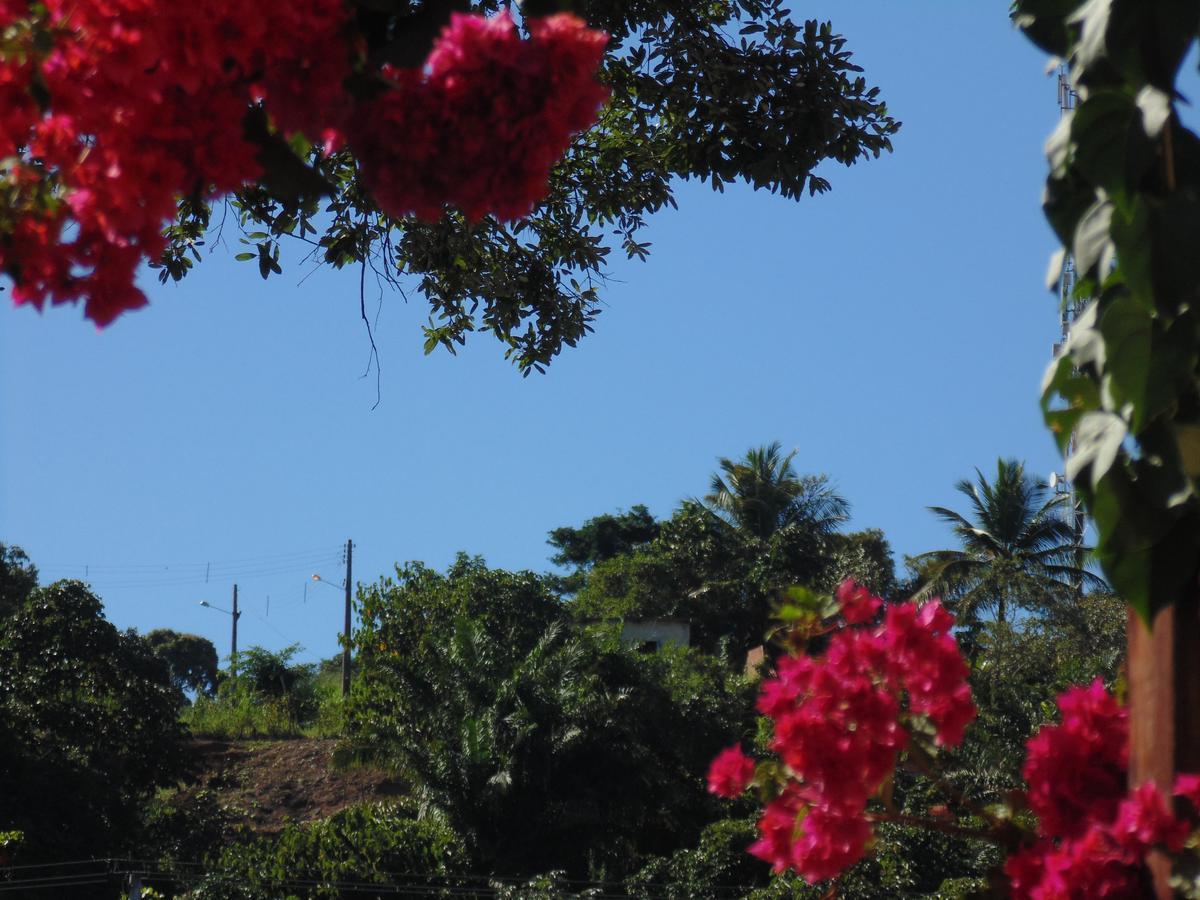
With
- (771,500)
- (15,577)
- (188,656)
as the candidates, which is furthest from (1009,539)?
(188,656)

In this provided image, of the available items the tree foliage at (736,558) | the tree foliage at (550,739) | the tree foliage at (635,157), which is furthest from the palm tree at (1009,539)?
the tree foliage at (635,157)

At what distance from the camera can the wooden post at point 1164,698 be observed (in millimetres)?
1620

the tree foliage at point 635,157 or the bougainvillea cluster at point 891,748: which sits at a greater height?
the tree foliage at point 635,157

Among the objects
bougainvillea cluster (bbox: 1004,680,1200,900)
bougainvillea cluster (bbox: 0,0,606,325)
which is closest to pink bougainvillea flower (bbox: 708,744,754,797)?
bougainvillea cluster (bbox: 1004,680,1200,900)

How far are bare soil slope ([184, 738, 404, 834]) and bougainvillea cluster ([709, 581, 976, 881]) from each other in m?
17.1

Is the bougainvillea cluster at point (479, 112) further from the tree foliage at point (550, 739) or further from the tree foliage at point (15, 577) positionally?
the tree foliage at point (15, 577)

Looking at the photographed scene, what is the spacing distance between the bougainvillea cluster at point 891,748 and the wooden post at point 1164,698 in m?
0.15

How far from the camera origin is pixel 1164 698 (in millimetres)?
1654

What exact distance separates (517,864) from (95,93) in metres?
14.7

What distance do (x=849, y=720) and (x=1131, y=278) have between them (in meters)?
0.98

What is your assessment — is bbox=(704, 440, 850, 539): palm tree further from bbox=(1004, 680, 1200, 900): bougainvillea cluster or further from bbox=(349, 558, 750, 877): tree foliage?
bbox=(1004, 680, 1200, 900): bougainvillea cluster

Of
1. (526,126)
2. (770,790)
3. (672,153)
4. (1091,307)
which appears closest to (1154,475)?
(1091,307)

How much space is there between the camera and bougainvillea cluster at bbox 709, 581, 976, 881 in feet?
7.08

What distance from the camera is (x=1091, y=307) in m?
1.63
